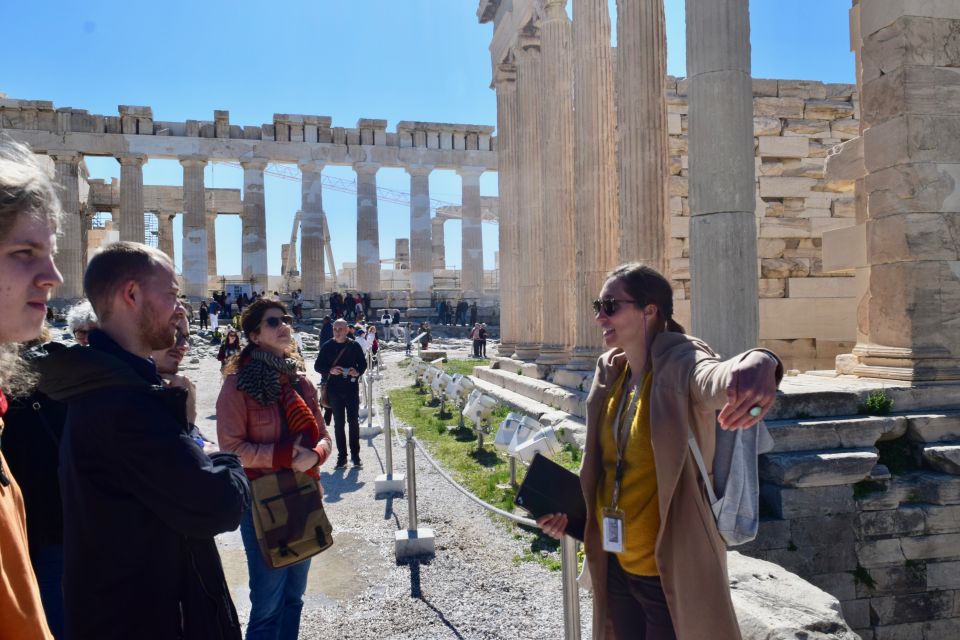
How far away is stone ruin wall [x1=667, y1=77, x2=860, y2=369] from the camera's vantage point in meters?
12.1

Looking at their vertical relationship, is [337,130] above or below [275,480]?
above

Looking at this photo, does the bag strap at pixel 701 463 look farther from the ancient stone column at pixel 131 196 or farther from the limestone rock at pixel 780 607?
the ancient stone column at pixel 131 196

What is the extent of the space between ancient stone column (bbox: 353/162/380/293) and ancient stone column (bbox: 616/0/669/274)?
30841 millimetres

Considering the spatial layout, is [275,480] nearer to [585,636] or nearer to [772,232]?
[585,636]

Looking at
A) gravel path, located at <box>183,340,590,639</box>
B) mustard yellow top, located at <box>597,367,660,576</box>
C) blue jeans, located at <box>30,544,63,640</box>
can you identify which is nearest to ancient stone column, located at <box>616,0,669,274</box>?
gravel path, located at <box>183,340,590,639</box>

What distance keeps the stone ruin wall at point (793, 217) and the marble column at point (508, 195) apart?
5.07 metres

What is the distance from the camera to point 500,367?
15867 millimetres

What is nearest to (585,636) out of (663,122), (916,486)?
(916,486)

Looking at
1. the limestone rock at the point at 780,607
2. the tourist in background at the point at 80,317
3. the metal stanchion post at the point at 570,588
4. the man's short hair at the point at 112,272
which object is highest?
the man's short hair at the point at 112,272

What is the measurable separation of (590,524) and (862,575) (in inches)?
146

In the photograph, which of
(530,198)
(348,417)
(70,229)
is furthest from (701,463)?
(70,229)

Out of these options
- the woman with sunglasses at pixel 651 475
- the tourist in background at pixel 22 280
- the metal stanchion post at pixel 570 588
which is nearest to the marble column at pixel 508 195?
the metal stanchion post at pixel 570 588

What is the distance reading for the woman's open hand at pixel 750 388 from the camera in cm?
198

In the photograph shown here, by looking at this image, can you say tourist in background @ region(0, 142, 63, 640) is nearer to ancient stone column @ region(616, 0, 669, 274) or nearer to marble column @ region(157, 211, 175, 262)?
ancient stone column @ region(616, 0, 669, 274)
